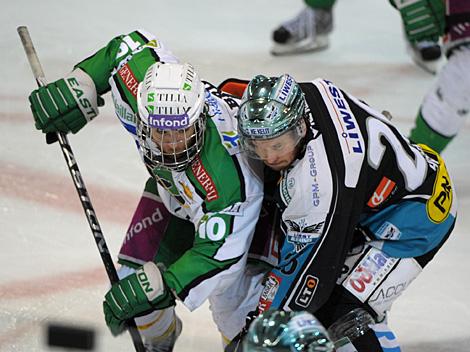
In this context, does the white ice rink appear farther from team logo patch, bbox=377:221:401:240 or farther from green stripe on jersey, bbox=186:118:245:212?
green stripe on jersey, bbox=186:118:245:212

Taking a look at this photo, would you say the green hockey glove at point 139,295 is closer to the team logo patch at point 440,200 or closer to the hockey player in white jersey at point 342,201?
the hockey player in white jersey at point 342,201

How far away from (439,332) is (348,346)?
58 centimetres

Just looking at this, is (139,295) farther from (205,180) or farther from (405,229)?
(405,229)

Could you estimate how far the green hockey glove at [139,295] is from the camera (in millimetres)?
2303

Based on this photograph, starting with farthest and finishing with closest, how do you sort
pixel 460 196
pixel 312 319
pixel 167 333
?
1. pixel 460 196
2. pixel 167 333
3. pixel 312 319

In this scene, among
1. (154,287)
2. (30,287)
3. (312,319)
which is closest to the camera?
(312,319)

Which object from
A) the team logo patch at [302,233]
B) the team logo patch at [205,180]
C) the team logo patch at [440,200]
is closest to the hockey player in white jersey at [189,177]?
the team logo patch at [205,180]

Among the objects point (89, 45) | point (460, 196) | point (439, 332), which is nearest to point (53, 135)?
point (439, 332)

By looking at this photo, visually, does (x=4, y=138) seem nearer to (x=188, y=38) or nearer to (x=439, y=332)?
(x=188, y=38)

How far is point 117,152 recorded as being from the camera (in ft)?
12.5

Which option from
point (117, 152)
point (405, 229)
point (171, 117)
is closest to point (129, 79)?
point (171, 117)

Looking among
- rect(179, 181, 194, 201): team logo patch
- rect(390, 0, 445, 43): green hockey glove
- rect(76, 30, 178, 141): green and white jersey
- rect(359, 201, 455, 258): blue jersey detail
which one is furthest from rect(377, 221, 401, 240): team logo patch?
rect(390, 0, 445, 43): green hockey glove

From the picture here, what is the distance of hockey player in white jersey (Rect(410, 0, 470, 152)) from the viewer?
11.6ft

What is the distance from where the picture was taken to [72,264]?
10.4 ft
